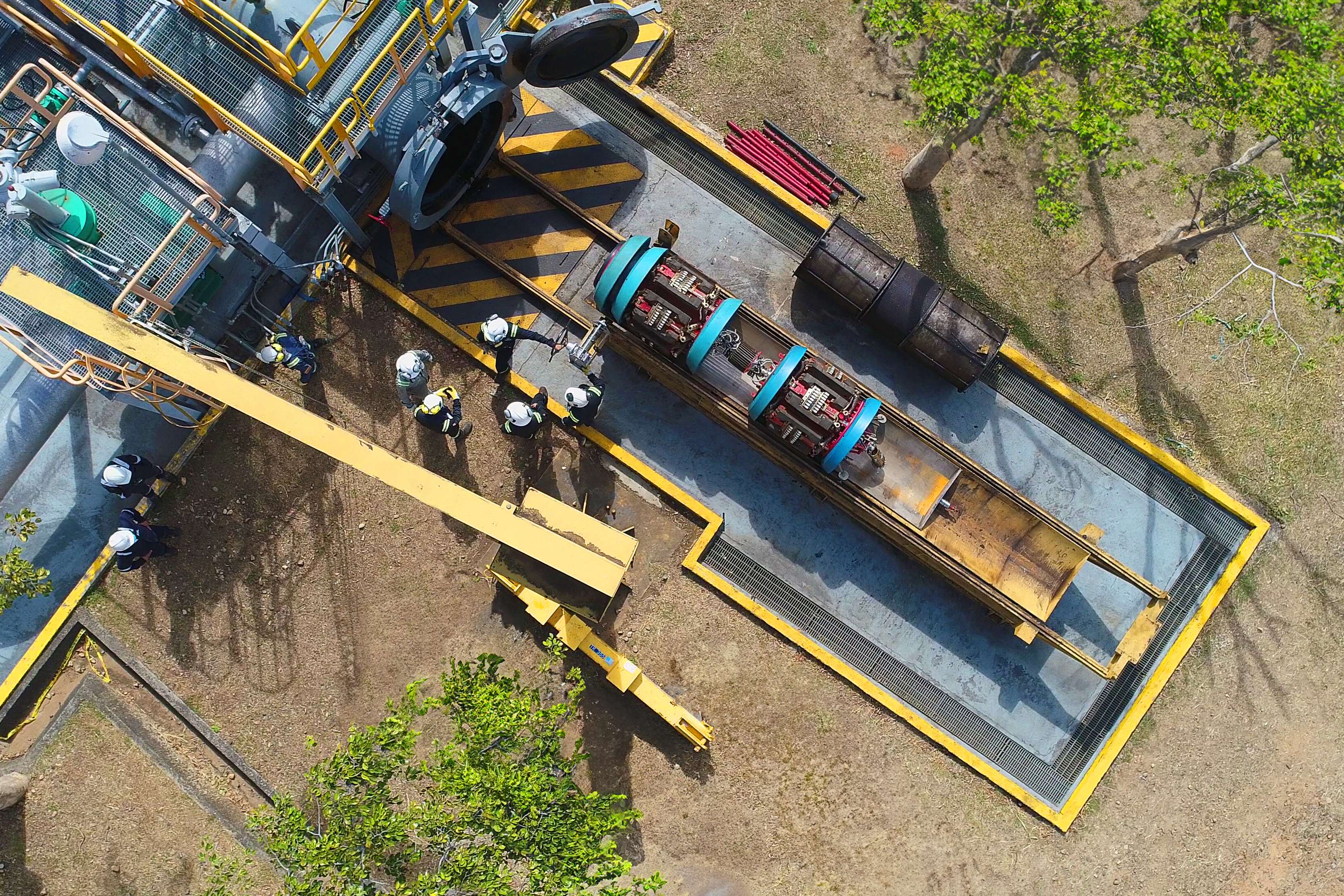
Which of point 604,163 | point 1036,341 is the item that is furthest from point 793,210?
point 1036,341

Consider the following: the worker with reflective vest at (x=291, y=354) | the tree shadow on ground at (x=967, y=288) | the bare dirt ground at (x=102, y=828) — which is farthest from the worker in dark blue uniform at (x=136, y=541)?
the tree shadow on ground at (x=967, y=288)

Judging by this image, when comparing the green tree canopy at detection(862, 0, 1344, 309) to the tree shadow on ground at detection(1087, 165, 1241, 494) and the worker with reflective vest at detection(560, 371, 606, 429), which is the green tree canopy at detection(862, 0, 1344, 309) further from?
the worker with reflective vest at detection(560, 371, 606, 429)

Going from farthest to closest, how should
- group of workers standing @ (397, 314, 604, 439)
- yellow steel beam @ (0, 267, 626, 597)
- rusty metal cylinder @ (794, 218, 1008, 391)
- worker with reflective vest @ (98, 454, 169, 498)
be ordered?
rusty metal cylinder @ (794, 218, 1008, 391) < group of workers standing @ (397, 314, 604, 439) < worker with reflective vest @ (98, 454, 169, 498) < yellow steel beam @ (0, 267, 626, 597)

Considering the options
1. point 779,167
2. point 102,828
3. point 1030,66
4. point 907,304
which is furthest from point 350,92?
point 102,828

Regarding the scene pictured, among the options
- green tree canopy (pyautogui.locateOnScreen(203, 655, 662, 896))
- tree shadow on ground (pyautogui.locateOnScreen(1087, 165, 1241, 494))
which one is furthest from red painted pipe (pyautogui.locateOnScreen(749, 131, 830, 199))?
green tree canopy (pyautogui.locateOnScreen(203, 655, 662, 896))

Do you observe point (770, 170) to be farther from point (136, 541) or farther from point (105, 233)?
point (136, 541)
